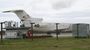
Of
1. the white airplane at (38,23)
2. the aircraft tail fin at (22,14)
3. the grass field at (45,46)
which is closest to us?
the grass field at (45,46)

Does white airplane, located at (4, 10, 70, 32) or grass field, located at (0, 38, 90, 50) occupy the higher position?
white airplane, located at (4, 10, 70, 32)

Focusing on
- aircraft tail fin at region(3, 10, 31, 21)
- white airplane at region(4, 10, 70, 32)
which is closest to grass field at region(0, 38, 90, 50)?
white airplane at region(4, 10, 70, 32)

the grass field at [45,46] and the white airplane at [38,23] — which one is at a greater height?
the white airplane at [38,23]

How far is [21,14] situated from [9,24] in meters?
11.3

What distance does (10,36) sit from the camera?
3938cm

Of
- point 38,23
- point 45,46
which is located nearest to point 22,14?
point 38,23

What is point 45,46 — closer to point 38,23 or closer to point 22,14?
point 38,23

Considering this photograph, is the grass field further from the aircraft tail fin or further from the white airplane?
the aircraft tail fin

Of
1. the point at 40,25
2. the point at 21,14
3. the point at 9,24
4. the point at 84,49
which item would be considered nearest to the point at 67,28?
the point at 40,25

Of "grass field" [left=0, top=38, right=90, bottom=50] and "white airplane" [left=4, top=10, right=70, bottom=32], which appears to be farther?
"white airplane" [left=4, top=10, right=70, bottom=32]

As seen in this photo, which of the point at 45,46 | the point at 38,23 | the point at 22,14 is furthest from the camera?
the point at 22,14

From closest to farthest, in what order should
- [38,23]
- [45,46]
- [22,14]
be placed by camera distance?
[45,46]
[38,23]
[22,14]

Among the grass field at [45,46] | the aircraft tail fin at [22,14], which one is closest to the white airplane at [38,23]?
the aircraft tail fin at [22,14]

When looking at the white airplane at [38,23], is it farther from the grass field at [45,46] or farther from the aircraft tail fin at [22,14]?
the grass field at [45,46]
